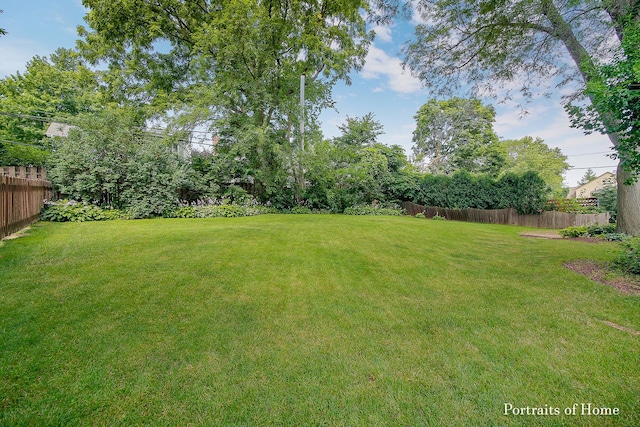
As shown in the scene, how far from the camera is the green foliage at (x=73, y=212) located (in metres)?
8.43

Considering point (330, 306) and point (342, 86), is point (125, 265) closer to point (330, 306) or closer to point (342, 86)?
point (330, 306)

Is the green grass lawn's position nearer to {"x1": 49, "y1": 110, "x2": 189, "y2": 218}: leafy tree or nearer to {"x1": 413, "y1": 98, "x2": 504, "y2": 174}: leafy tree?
{"x1": 49, "y1": 110, "x2": 189, "y2": 218}: leafy tree

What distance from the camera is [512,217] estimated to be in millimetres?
13875

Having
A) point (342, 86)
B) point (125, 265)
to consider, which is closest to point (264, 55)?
point (342, 86)

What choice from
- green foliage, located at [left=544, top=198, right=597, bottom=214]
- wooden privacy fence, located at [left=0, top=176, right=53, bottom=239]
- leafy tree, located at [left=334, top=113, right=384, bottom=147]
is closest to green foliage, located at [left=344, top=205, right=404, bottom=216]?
leafy tree, located at [left=334, top=113, right=384, bottom=147]

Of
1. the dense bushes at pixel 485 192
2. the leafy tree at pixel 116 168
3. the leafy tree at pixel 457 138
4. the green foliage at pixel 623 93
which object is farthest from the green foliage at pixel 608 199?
the leafy tree at pixel 116 168

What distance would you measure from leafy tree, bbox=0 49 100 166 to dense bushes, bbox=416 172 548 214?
19.4 metres

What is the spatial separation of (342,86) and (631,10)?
12.6m

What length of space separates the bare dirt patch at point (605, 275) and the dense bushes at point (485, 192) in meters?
10.3

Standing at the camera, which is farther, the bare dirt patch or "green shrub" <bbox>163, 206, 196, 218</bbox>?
"green shrub" <bbox>163, 206, 196, 218</bbox>

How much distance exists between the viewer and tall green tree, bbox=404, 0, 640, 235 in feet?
19.1

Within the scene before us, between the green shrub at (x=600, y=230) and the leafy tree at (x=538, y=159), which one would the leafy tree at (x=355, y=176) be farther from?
the leafy tree at (x=538, y=159)

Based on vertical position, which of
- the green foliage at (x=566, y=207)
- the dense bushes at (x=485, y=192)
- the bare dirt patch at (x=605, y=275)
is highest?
the dense bushes at (x=485, y=192)

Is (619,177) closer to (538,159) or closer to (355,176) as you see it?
(355,176)
